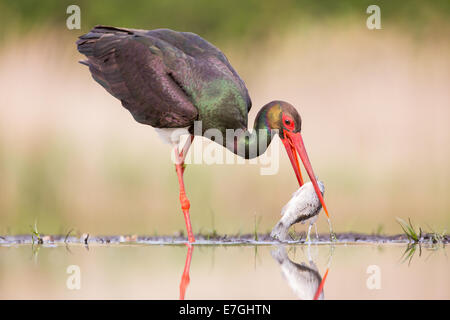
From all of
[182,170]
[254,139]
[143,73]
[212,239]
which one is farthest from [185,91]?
[212,239]

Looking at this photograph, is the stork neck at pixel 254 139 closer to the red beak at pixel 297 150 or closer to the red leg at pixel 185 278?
the red beak at pixel 297 150

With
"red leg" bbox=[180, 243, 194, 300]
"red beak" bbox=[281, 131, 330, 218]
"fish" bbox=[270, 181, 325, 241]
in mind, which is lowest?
"red leg" bbox=[180, 243, 194, 300]

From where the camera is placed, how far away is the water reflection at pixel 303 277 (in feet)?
17.0

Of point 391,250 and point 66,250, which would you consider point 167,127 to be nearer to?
point 66,250

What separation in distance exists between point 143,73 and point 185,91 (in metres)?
0.45

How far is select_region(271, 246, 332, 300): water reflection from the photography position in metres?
5.19

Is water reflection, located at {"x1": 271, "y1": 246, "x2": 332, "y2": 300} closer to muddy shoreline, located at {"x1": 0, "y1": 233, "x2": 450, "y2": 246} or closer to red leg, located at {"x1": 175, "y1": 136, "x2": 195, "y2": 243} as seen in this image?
muddy shoreline, located at {"x1": 0, "y1": 233, "x2": 450, "y2": 246}

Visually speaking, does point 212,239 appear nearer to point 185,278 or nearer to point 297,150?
point 297,150

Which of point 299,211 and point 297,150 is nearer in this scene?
point 299,211

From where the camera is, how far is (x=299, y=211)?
7441 millimetres

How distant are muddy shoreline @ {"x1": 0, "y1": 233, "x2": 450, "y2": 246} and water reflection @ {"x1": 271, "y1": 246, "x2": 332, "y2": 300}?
100cm

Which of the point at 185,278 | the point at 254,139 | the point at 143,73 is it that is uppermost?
the point at 143,73

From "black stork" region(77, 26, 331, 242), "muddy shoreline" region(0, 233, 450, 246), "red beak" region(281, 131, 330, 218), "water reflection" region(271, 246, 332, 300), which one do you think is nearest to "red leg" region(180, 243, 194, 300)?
"water reflection" region(271, 246, 332, 300)

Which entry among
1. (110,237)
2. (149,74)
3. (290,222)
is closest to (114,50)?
(149,74)
